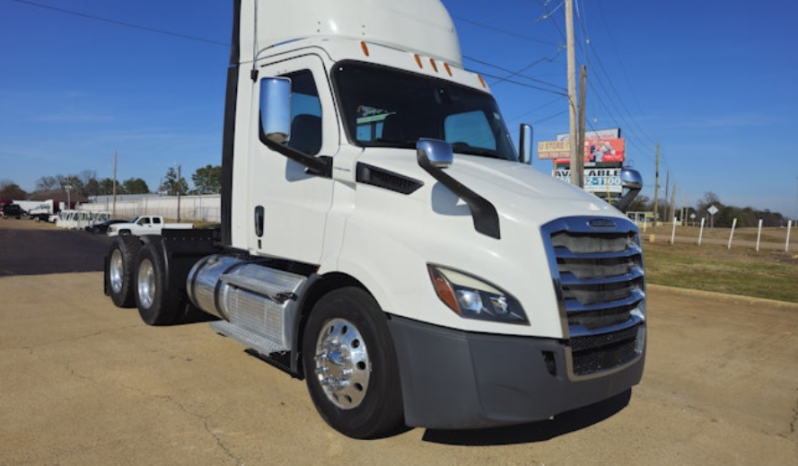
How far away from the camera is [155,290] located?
6.74m

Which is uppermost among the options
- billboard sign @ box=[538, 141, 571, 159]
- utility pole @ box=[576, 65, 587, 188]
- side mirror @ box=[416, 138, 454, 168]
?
billboard sign @ box=[538, 141, 571, 159]

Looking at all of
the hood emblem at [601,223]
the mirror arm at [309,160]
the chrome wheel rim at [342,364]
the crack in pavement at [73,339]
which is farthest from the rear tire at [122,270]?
the hood emblem at [601,223]

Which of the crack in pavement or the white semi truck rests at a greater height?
the white semi truck

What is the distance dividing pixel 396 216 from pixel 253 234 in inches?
79.9

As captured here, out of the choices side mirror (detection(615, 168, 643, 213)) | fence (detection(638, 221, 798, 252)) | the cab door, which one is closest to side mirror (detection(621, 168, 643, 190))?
side mirror (detection(615, 168, 643, 213))

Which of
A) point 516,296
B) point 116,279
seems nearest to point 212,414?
point 516,296

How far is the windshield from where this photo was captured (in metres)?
4.17

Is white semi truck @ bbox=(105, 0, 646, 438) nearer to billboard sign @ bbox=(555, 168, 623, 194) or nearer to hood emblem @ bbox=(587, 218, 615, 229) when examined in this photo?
hood emblem @ bbox=(587, 218, 615, 229)

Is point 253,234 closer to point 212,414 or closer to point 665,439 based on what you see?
point 212,414

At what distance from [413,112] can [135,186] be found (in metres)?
163

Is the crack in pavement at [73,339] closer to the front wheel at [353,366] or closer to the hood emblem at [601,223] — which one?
the front wheel at [353,366]

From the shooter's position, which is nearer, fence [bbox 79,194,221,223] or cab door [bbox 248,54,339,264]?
cab door [bbox 248,54,339,264]

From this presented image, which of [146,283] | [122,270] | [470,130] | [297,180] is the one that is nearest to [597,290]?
[470,130]

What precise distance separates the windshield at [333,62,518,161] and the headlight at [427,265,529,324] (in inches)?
55.5
